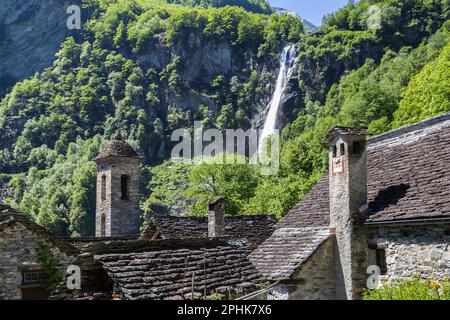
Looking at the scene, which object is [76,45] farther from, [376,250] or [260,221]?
[376,250]

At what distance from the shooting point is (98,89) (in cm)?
12938

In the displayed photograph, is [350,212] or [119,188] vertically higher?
[119,188]

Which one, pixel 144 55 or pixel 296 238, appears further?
pixel 144 55

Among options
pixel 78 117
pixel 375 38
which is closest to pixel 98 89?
pixel 78 117

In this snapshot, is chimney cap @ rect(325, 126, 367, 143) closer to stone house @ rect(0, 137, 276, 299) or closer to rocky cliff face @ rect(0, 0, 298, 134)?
stone house @ rect(0, 137, 276, 299)

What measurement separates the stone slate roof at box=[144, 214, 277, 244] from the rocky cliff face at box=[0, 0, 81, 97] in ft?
438

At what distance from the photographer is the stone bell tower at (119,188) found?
1209 inches

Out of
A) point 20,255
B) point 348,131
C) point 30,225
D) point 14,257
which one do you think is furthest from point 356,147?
point 14,257

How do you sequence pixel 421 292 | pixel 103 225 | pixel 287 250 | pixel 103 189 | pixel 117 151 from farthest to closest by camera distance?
1. pixel 103 225
2. pixel 103 189
3. pixel 117 151
4. pixel 287 250
5. pixel 421 292

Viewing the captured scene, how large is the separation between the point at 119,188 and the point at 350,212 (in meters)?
18.1

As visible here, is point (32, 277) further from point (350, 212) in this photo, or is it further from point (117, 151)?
point (117, 151)

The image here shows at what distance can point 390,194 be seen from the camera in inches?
584

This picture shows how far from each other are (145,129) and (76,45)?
1620 inches

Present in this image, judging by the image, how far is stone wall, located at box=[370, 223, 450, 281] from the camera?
12336 mm
